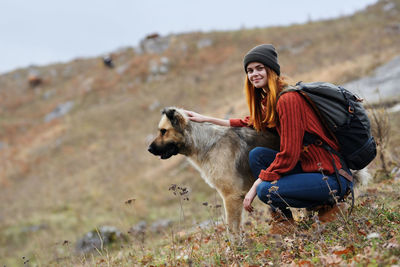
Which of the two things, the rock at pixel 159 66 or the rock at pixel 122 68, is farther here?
the rock at pixel 122 68

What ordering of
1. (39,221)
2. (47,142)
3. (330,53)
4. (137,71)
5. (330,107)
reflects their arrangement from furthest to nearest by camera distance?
(137,71) < (47,142) < (330,53) < (39,221) < (330,107)

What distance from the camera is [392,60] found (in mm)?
12586

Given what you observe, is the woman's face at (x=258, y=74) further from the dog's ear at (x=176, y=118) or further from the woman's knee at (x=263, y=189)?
the dog's ear at (x=176, y=118)

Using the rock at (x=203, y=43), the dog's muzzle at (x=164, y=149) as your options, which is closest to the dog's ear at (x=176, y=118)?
the dog's muzzle at (x=164, y=149)

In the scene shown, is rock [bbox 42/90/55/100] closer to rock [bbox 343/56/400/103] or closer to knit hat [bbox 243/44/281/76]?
rock [bbox 343/56/400/103]

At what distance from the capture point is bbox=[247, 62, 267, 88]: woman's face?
3484mm

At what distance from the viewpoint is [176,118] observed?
4621 millimetres

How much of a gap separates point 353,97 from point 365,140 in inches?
17.8

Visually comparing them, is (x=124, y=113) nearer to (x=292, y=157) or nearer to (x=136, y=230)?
(x=136, y=230)

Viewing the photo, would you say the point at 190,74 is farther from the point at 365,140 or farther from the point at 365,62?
the point at 365,140

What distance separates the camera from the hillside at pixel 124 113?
1159 centimetres

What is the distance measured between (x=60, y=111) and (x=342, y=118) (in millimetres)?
29499

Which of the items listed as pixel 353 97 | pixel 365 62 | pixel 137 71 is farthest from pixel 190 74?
pixel 353 97

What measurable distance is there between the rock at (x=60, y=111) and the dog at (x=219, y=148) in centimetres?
2656
